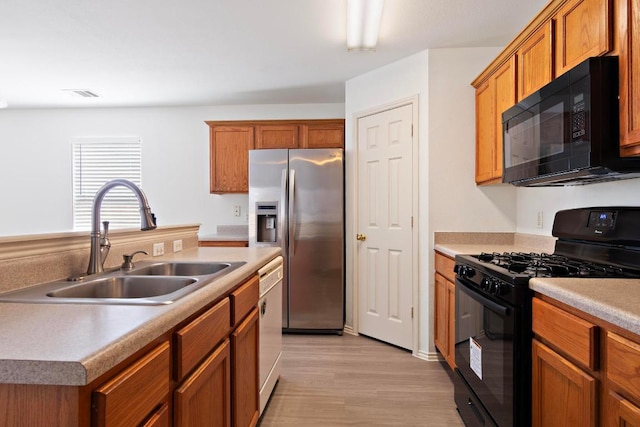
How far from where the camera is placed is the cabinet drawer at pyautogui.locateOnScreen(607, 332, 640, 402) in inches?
35.9

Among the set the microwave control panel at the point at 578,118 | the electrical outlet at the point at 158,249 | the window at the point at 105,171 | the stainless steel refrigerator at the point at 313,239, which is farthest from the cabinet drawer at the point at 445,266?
the window at the point at 105,171

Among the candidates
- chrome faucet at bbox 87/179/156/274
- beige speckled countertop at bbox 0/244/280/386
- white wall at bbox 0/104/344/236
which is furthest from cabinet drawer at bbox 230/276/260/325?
white wall at bbox 0/104/344/236

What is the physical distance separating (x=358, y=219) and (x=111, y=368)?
2.97 metres

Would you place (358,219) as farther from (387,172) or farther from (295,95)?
(295,95)

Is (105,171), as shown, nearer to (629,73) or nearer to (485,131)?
(485,131)

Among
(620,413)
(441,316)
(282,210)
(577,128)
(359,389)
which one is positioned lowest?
(359,389)

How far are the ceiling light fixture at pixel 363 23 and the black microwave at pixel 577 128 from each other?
111 centimetres

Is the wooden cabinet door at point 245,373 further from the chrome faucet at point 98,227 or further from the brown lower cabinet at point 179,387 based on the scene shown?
the chrome faucet at point 98,227

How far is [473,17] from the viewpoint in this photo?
2.54m

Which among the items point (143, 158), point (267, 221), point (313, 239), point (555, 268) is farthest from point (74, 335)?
point (143, 158)

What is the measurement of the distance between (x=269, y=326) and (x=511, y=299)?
1.31 meters

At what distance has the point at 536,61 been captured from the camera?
2068 millimetres

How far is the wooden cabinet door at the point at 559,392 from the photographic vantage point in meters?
1.09

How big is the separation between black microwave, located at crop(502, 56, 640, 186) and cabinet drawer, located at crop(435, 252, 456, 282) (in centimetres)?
79
